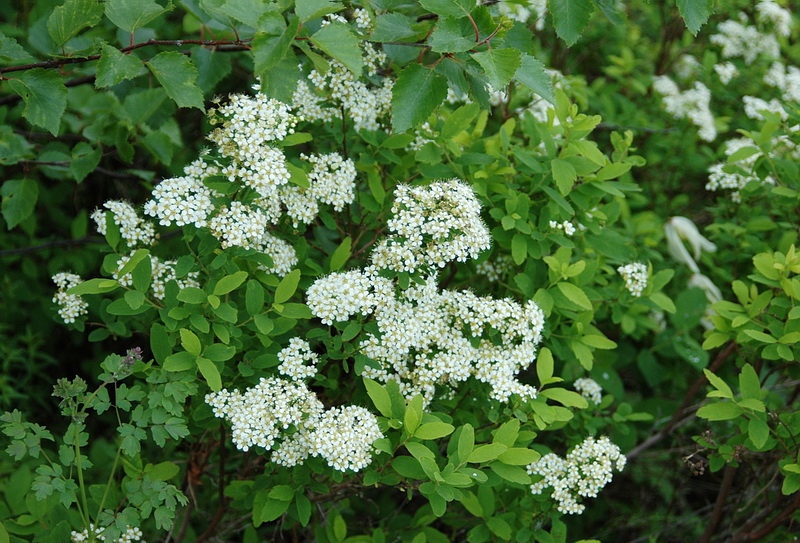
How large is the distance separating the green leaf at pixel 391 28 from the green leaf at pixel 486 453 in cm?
104

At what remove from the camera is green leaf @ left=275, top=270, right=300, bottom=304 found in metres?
1.85

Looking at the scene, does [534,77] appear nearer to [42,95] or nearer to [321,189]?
[321,189]

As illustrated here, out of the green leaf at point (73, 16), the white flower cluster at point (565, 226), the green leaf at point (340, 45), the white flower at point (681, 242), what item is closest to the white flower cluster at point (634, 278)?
the white flower cluster at point (565, 226)

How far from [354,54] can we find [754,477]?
1.97m

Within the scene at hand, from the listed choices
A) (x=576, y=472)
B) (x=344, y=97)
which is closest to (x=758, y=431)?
(x=576, y=472)

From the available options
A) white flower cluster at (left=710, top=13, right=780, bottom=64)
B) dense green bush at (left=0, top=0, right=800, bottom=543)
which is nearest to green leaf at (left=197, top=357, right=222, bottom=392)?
dense green bush at (left=0, top=0, right=800, bottom=543)

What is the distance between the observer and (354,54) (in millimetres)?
1711

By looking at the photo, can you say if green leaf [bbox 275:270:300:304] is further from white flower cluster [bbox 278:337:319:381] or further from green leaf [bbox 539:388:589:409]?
green leaf [bbox 539:388:589:409]

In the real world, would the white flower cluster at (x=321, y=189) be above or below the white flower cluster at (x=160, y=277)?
above

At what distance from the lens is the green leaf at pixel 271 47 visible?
65.6 inches

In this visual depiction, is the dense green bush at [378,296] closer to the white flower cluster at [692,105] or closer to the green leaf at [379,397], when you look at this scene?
the green leaf at [379,397]

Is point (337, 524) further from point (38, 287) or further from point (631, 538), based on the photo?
point (38, 287)

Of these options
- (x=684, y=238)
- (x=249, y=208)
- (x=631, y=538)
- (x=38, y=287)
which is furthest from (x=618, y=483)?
(x=38, y=287)

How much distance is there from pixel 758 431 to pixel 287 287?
1.33 meters
